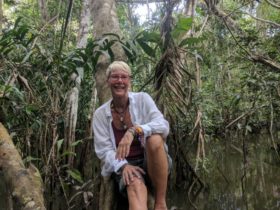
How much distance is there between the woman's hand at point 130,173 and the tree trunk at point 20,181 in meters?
0.62

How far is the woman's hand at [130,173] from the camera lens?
252 cm

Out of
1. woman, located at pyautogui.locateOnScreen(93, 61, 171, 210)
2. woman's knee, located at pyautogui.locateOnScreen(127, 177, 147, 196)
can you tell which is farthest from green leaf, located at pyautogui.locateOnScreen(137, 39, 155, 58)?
woman's knee, located at pyautogui.locateOnScreen(127, 177, 147, 196)

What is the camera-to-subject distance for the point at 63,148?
464cm

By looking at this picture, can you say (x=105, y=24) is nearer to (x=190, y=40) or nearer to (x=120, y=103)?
(x=190, y=40)

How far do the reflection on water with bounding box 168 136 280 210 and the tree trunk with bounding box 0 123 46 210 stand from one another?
2781 millimetres

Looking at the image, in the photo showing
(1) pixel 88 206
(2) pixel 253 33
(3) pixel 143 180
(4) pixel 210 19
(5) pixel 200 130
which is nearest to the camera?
(3) pixel 143 180

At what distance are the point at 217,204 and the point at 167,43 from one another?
195 centimetres

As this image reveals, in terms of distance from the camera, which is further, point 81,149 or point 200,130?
point 81,149

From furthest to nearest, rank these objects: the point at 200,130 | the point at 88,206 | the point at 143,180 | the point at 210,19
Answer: the point at 210,19
the point at 200,130
the point at 88,206
the point at 143,180

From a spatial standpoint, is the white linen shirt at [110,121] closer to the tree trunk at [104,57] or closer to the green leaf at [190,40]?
the tree trunk at [104,57]

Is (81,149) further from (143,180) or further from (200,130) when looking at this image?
(143,180)

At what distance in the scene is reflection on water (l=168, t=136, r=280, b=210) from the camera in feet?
14.8

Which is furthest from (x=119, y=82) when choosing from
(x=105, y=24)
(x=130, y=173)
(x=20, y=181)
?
(x=105, y=24)

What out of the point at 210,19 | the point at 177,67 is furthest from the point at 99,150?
the point at 210,19
